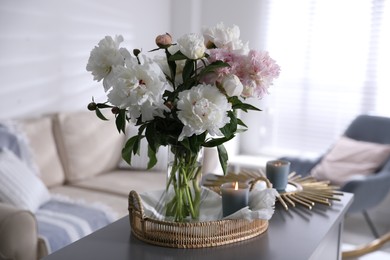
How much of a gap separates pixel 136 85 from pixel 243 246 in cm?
49

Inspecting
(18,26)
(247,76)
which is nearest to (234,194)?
(247,76)

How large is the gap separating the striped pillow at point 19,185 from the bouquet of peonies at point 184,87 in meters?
1.18

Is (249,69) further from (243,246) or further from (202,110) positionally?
(243,246)

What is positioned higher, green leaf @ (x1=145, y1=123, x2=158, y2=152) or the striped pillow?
green leaf @ (x1=145, y1=123, x2=158, y2=152)

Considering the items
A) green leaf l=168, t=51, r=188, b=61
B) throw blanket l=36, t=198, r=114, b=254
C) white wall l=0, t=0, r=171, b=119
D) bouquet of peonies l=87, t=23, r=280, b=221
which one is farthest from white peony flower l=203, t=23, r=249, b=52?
white wall l=0, t=0, r=171, b=119

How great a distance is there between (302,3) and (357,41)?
0.51 meters

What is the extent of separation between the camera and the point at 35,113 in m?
2.96

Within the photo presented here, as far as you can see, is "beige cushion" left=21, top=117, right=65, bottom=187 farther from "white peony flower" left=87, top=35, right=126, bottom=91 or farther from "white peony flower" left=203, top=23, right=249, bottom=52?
"white peony flower" left=203, top=23, right=249, bottom=52

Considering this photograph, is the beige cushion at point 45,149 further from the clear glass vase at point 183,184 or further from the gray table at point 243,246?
the clear glass vase at point 183,184

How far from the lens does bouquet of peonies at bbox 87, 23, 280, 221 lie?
108 cm

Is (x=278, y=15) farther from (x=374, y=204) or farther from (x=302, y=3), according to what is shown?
(x=374, y=204)

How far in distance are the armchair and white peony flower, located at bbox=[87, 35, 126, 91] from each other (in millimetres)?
1918

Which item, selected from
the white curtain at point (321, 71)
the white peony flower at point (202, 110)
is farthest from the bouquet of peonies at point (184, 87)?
the white curtain at point (321, 71)

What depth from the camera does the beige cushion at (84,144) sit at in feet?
9.46
